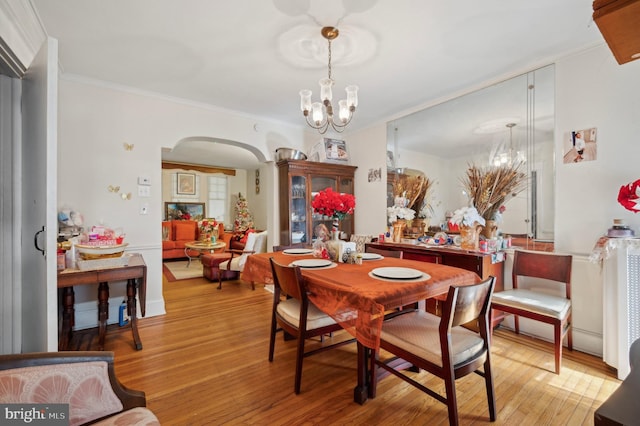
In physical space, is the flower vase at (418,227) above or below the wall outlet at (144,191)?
below

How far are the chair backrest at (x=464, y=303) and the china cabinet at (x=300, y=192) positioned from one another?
2.56 m

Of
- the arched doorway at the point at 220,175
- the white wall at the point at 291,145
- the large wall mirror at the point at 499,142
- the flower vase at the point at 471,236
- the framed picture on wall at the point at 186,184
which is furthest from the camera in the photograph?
the framed picture on wall at the point at 186,184

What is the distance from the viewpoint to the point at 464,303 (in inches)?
49.8

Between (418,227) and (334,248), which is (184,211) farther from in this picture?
(334,248)

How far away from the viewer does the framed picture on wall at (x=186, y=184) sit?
23.0 feet

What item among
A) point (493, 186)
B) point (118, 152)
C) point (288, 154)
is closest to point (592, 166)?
point (493, 186)

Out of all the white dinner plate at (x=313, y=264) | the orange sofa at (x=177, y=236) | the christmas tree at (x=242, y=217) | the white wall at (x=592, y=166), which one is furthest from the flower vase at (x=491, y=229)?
the christmas tree at (x=242, y=217)

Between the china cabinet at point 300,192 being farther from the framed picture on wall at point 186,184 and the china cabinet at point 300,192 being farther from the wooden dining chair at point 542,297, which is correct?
the framed picture on wall at point 186,184

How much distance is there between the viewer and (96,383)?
94cm

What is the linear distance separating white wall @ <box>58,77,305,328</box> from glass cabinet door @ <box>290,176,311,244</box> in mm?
1294

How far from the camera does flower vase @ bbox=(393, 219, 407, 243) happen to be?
3139mm

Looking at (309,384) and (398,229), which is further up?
(398,229)

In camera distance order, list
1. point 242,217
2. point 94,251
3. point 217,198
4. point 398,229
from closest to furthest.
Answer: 1. point 94,251
2. point 398,229
3. point 242,217
4. point 217,198

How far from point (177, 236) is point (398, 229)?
17.8 feet
